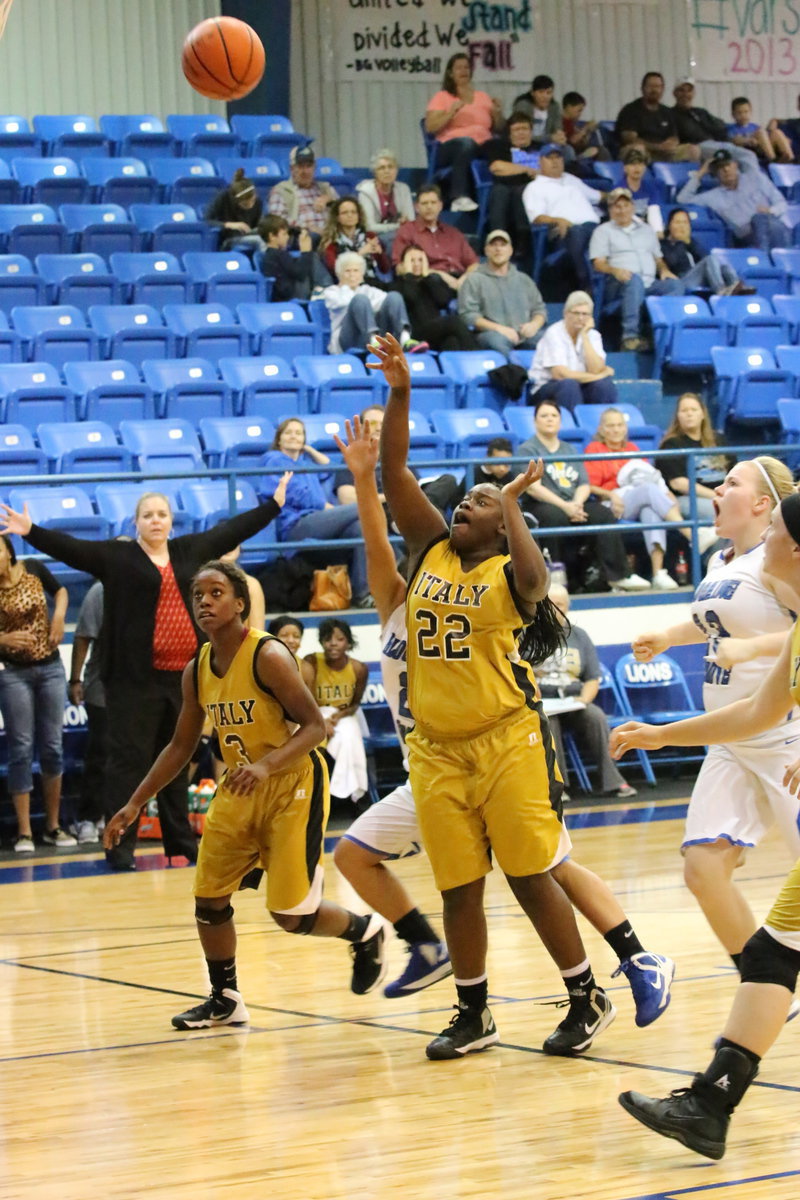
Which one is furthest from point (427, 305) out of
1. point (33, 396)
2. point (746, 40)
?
point (746, 40)

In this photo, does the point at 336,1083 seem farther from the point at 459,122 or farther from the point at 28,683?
the point at 459,122

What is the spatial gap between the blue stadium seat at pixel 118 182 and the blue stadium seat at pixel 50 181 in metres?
0.15

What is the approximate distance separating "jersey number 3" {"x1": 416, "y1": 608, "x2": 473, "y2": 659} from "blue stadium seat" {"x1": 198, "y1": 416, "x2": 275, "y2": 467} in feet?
23.0

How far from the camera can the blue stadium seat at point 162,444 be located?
459 inches

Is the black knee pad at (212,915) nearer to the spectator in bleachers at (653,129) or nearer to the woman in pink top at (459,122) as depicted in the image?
the woman in pink top at (459,122)

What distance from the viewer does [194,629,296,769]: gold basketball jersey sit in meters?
5.39

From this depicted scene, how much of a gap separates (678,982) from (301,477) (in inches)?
238

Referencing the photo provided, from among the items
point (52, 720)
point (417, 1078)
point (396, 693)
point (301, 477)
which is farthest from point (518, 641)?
point (301, 477)

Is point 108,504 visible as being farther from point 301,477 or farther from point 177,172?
point 177,172

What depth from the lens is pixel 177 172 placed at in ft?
50.4

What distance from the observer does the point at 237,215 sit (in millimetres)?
14703

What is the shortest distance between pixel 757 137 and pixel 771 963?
16.0 metres

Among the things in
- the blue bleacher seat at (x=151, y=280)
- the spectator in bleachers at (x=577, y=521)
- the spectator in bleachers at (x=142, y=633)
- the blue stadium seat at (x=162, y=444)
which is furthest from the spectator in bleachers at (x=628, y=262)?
the spectator in bleachers at (x=142, y=633)

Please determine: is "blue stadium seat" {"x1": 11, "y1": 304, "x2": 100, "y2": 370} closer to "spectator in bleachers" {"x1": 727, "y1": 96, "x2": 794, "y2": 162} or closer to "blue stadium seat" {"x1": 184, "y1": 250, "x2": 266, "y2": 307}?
"blue stadium seat" {"x1": 184, "y1": 250, "x2": 266, "y2": 307}
